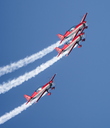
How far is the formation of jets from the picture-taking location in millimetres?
145875

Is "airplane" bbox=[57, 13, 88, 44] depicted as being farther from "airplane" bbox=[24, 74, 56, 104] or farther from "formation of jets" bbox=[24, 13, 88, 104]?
"airplane" bbox=[24, 74, 56, 104]

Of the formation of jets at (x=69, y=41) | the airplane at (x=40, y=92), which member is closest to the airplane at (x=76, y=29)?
the formation of jets at (x=69, y=41)

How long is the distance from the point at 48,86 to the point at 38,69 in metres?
5.28

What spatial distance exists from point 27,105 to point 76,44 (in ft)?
63.2

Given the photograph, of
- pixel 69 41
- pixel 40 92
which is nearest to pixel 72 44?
pixel 69 41

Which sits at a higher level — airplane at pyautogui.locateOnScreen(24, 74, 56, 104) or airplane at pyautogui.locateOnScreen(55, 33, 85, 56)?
airplane at pyautogui.locateOnScreen(55, 33, 85, 56)

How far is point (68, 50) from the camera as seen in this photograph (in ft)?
484

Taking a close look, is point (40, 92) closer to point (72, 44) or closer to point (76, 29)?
point (72, 44)

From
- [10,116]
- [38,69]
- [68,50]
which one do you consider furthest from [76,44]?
[10,116]

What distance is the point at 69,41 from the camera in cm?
14762

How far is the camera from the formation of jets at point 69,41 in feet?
479

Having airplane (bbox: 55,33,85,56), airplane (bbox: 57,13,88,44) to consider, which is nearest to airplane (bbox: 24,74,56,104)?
airplane (bbox: 55,33,85,56)

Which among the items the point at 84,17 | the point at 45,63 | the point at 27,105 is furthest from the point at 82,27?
the point at 27,105

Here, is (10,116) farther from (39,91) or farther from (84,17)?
(84,17)
